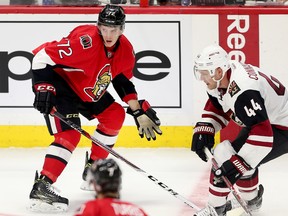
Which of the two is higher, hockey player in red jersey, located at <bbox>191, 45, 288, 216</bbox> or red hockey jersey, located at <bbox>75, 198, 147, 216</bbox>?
red hockey jersey, located at <bbox>75, 198, 147, 216</bbox>

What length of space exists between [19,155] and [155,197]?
1.53m

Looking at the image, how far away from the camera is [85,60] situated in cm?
505

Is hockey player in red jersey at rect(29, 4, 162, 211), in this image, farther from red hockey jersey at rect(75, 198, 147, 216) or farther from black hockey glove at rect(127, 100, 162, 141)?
red hockey jersey at rect(75, 198, 147, 216)

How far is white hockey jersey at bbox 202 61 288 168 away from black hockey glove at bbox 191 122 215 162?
55 mm

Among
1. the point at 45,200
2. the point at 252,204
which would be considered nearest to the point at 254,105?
the point at 252,204

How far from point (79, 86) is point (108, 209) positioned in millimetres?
2323

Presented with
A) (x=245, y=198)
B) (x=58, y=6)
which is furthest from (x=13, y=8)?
(x=245, y=198)

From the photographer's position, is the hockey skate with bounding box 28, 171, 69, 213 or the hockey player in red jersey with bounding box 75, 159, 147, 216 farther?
the hockey skate with bounding box 28, 171, 69, 213

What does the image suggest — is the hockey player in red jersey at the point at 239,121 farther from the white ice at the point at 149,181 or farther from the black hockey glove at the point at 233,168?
the white ice at the point at 149,181

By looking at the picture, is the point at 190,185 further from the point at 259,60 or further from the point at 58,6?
the point at 58,6

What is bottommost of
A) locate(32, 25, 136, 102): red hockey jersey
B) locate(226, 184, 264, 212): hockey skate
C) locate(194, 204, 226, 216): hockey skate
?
locate(226, 184, 264, 212): hockey skate

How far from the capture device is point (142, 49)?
668 cm

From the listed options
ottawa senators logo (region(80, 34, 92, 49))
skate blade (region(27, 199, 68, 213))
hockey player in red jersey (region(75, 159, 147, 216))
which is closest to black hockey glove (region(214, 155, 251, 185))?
skate blade (region(27, 199, 68, 213))

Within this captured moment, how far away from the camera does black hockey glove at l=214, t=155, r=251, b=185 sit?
4.37 metres
